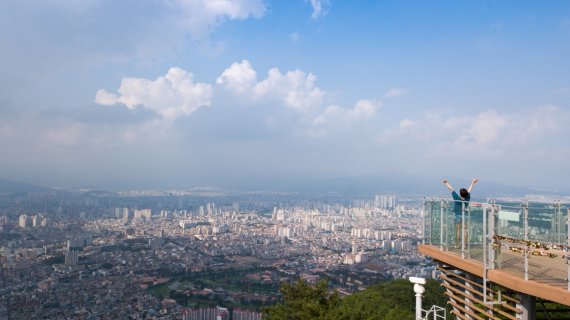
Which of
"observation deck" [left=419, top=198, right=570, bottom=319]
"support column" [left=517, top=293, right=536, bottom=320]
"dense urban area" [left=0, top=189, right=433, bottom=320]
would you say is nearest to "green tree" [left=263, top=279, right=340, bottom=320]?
"dense urban area" [left=0, top=189, right=433, bottom=320]

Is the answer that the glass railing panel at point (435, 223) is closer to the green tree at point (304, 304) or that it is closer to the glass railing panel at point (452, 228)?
the glass railing panel at point (452, 228)

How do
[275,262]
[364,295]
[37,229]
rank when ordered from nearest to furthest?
[364,295] → [275,262] → [37,229]

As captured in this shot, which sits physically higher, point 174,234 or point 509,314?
point 509,314

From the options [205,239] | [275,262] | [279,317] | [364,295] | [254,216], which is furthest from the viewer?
[254,216]

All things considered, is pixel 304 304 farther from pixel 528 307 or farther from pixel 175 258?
pixel 175 258

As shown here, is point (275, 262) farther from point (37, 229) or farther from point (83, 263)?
point (37, 229)

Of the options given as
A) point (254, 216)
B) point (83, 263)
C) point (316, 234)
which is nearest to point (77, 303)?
point (83, 263)

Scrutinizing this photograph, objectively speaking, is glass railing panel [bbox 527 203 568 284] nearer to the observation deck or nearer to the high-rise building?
the observation deck
